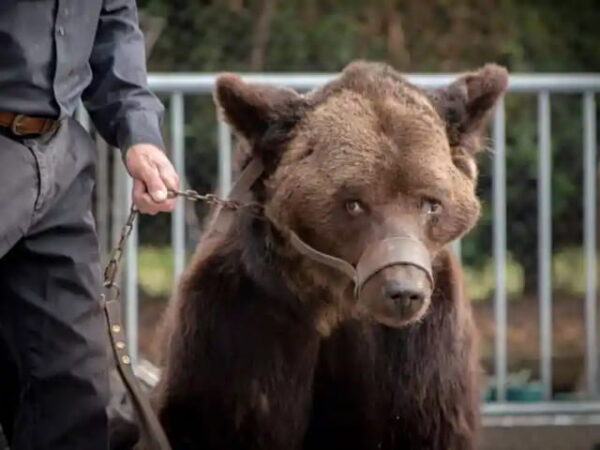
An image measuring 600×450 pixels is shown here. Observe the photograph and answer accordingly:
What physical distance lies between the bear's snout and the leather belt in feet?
2.90

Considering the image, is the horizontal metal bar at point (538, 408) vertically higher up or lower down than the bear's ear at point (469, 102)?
lower down

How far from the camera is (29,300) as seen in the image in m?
4.56

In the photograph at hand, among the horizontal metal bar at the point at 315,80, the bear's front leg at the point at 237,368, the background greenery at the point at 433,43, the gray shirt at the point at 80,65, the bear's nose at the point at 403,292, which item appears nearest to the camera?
the gray shirt at the point at 80,65

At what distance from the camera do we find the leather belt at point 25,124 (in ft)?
14.5

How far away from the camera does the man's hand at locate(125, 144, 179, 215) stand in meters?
4.62

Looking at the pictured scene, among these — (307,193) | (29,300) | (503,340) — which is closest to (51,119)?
(29,300)

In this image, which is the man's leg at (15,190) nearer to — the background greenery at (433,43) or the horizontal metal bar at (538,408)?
the horizontal metal bar at (538,408)

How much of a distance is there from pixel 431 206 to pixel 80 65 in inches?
38.2

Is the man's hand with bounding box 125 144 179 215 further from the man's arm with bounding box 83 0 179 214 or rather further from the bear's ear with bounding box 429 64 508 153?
the bear's ear with bounding box 429 64 508 153

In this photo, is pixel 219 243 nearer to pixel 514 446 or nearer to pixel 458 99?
pixel 458 99

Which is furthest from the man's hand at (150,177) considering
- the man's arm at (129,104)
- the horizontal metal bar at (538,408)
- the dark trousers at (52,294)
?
the horizontal metal bar at (538,408)

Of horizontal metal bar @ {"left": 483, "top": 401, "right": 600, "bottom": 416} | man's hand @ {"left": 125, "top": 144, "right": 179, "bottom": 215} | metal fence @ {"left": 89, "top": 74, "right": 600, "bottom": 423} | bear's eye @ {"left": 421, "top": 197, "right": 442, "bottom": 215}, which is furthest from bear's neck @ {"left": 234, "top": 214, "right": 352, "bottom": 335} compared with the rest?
horizontal metal bar @ {"left": 483, "top": 401, "right": 600, "bottom": 416}

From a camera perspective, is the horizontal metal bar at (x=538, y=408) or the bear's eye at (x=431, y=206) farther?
the horizontal metal bar at (x=538, y=408)

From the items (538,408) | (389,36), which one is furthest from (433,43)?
(538,408)
